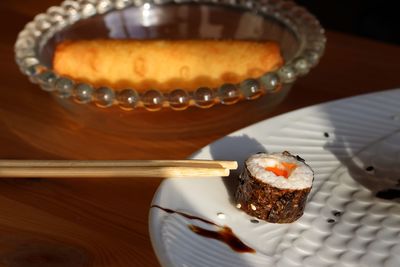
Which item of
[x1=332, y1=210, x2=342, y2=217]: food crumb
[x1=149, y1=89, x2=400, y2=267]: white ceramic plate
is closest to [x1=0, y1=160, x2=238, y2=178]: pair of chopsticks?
[x1=149, y1=89, x2=400, y2=267]: white ceramic plate

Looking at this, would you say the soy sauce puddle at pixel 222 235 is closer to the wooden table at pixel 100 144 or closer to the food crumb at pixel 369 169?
the wooden table at pixel 100 144

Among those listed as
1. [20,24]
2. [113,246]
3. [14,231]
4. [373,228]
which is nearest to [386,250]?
[373,228]

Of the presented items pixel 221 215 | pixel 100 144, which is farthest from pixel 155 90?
pixel 221 215

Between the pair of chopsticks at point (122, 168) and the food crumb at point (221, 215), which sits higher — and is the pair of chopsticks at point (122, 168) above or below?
above

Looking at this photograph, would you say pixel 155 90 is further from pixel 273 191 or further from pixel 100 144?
pixel 273 191

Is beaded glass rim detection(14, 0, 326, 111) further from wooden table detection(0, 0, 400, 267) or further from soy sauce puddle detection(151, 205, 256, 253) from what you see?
soy sauce puddle detection(151, 205, 256, 253)

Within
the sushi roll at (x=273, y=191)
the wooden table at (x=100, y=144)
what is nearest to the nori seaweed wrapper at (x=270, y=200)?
the sushi roll at (x=273, y=191)
